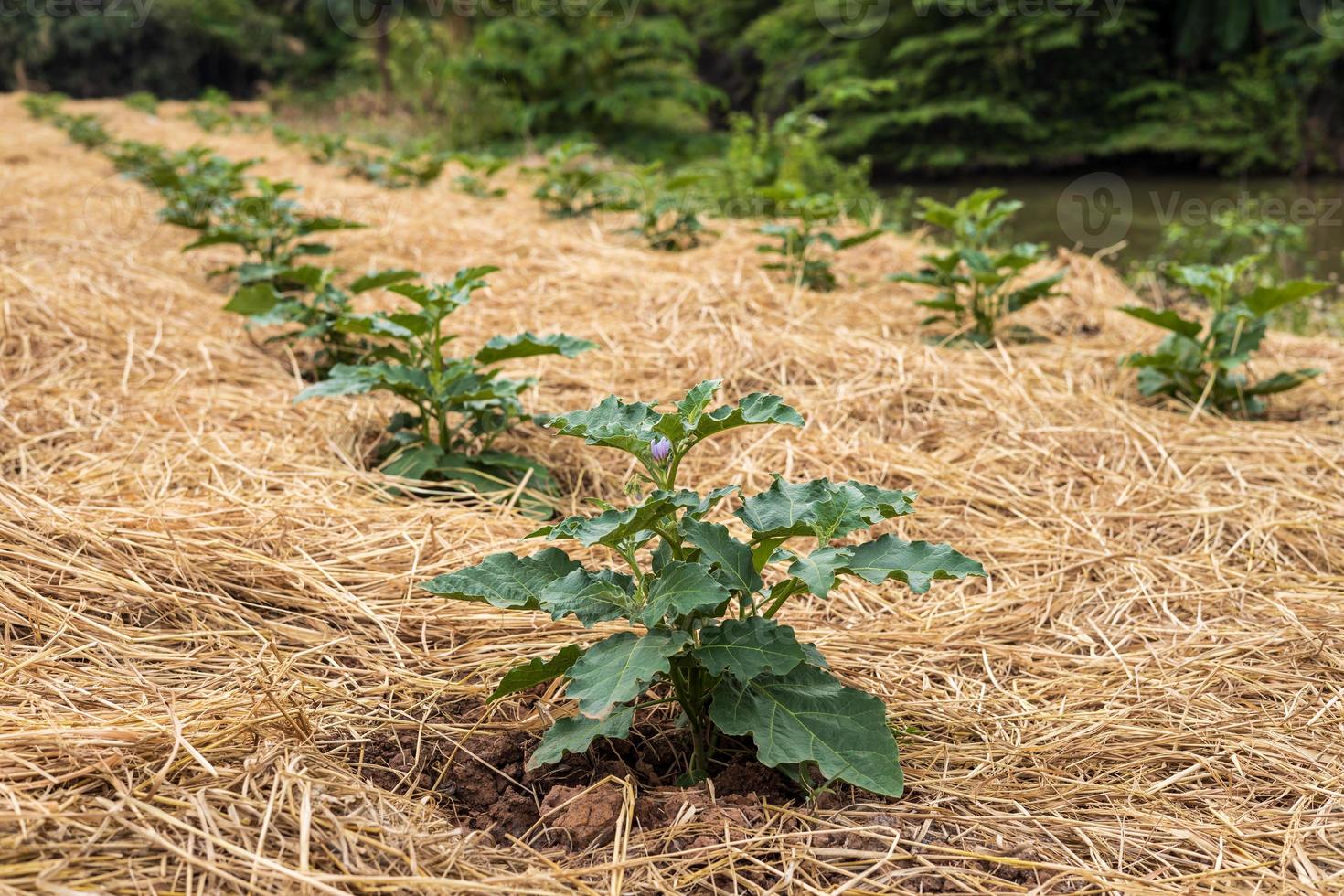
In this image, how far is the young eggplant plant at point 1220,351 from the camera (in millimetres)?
2455

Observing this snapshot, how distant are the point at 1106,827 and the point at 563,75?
423 inches

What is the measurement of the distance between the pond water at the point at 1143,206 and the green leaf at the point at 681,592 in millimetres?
6166

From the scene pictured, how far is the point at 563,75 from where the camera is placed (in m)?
10.7

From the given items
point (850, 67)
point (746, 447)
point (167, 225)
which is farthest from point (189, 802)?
point (850, 67)

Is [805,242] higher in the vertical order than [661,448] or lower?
lower

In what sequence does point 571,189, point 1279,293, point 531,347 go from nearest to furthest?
point 531,347 < point 1279,293 < point 571,189

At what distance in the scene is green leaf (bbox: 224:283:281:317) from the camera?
7.52 ft

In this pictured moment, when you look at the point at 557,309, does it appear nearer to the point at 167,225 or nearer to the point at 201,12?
the point at 167,225

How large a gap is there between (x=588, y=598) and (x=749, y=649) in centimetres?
19

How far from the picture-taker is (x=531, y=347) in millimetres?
1877

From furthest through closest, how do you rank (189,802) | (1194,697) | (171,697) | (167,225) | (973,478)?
(167,225), (973,478), (1194,697), (171,697), (189,802)

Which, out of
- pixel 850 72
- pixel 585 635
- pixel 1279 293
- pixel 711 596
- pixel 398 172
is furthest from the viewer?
pixel 850 72

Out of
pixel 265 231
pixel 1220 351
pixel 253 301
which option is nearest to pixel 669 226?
pixel 265 231

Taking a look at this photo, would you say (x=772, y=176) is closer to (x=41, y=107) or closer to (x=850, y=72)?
(x=41, y=107)
